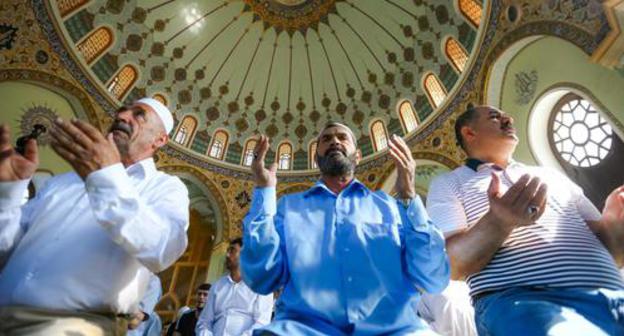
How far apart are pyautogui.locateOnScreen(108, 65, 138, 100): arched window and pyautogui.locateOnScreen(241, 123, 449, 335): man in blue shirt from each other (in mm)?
12036

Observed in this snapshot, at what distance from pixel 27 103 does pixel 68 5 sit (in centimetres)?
295

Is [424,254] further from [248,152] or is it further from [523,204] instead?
[248,152]

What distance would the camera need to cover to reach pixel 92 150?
1586mm

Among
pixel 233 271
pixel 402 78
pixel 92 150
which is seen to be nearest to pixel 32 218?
pixel 92 150

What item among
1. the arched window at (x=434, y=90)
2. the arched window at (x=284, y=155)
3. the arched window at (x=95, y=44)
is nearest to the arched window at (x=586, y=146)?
the arched window at (x=434, y=90)

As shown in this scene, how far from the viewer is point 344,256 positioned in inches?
76.0

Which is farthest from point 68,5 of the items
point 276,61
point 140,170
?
point 140,170

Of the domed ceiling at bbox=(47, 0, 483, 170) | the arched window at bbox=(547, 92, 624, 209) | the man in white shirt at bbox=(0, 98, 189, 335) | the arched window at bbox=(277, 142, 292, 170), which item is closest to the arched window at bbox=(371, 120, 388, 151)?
the domed ceiling at bbox=(47, 0, 483, 170)

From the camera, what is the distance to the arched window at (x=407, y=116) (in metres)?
13.1

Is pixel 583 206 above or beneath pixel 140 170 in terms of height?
beneath

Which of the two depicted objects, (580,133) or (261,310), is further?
(580,133)

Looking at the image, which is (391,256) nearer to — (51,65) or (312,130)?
(51,65)

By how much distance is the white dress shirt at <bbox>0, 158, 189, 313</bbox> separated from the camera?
1550mm

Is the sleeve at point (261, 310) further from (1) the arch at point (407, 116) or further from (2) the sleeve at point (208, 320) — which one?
(1) the arch at point (407, 116)
